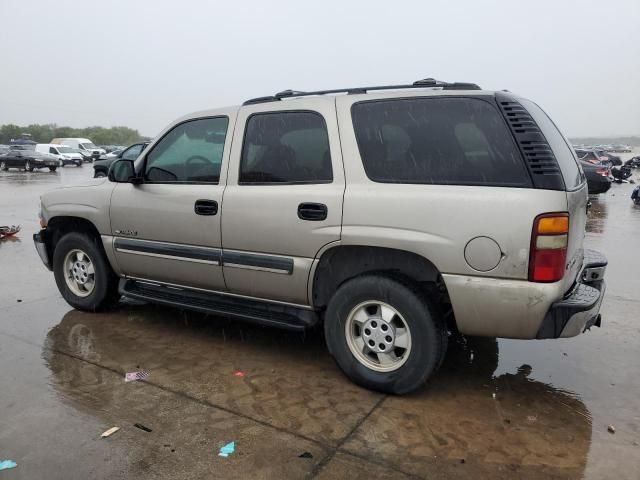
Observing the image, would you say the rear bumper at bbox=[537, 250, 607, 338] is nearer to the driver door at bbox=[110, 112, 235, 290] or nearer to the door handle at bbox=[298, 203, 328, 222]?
the door handle at bbox=[298, 203, 328, 222]

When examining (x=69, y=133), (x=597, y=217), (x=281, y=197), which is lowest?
(x=597, y=217)

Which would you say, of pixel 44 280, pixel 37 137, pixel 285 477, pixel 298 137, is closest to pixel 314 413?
pixel 285 477

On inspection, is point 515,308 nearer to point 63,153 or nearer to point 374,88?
point 374,88

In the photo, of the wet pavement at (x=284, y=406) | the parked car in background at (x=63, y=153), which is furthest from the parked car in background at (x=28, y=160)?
the wet pavement at (x=284, y=406)

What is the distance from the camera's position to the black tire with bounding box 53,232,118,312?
15.5 ft

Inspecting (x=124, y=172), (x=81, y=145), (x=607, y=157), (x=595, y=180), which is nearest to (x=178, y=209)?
(x=124, y=172)

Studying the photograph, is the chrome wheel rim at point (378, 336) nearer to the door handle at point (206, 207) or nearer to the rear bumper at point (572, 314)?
the rear bumper at point (572, 314)

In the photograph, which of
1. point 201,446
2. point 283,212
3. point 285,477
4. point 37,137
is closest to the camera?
point 285,477

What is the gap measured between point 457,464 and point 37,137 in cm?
10530

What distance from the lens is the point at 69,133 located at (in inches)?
3863

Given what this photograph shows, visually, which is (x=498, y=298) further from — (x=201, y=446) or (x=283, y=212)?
(x=201, y=446)

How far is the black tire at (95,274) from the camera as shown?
15.5ft

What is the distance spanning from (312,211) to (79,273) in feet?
8.88

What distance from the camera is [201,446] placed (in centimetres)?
282
